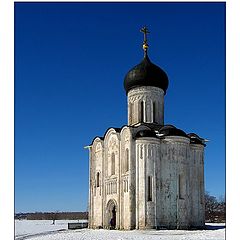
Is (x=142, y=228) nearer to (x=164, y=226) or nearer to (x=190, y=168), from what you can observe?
(x=164, y=226)

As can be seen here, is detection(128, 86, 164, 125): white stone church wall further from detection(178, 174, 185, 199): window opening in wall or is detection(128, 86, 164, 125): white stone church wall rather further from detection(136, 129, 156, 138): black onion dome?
detection(178, 174, 185, 199): window opening in wall

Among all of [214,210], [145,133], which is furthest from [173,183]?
[214,210]

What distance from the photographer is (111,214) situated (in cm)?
2559

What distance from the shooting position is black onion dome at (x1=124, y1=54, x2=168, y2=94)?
1030 inches

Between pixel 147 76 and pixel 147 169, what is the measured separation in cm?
579

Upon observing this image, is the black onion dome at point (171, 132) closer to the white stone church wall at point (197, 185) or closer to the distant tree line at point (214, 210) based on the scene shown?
the white stone church wall at point (197, 185)

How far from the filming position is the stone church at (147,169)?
23.3 meters

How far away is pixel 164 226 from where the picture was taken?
23.1 meters

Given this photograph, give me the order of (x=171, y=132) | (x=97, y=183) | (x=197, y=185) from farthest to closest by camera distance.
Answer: (x=97, y=183), (x=197, y=185), (x=171, y=132)

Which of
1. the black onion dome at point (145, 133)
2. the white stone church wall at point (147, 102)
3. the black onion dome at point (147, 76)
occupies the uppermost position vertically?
the black onion dome at point (147, 76)

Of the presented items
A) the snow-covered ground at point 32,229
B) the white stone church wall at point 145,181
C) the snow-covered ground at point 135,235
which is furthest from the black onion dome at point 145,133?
the snow-covered ground at point 32,229

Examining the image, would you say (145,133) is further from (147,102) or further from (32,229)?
(32,229)

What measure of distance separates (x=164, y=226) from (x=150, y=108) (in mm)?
6922
